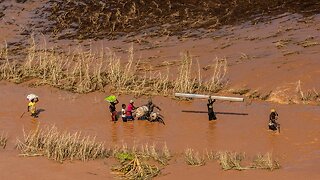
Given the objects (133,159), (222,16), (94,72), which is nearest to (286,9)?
(222,16)

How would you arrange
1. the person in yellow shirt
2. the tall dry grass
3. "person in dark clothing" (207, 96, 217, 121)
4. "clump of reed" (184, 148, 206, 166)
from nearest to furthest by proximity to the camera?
"clump of reed" (184, 148, 206, 166) < "person in dark clothing" (207, 96, 217, 121) < the person in yellow shirt < the tall dry grass

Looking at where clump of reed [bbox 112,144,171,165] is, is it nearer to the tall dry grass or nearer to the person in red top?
the person in red top

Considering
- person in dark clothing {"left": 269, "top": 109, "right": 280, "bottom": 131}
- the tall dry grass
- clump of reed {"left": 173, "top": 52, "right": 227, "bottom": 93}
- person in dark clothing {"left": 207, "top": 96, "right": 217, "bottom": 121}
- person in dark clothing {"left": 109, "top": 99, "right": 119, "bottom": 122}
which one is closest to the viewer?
person in dark clothing {"left": 269, "top": 109, "right": 280, "bottom": 131}

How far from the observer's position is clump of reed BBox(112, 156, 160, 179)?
10.6 m

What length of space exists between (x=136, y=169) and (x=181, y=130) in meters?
4.37

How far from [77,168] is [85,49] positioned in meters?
14.7

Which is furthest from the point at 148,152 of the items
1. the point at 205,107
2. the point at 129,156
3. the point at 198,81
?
the point at 198,81

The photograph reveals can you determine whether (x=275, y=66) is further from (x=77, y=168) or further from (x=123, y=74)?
(x=77, y=168)

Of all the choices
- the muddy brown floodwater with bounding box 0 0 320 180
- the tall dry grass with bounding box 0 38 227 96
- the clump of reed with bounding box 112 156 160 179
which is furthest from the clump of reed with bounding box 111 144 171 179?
the tall dry grass with bounding box 0 38 227 96

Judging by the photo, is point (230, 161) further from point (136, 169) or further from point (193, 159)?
point (136, 169)

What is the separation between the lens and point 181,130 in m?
14.9

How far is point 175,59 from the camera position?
867 inches

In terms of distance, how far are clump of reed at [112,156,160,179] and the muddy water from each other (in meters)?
0.28

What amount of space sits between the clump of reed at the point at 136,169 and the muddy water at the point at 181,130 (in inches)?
11.2
